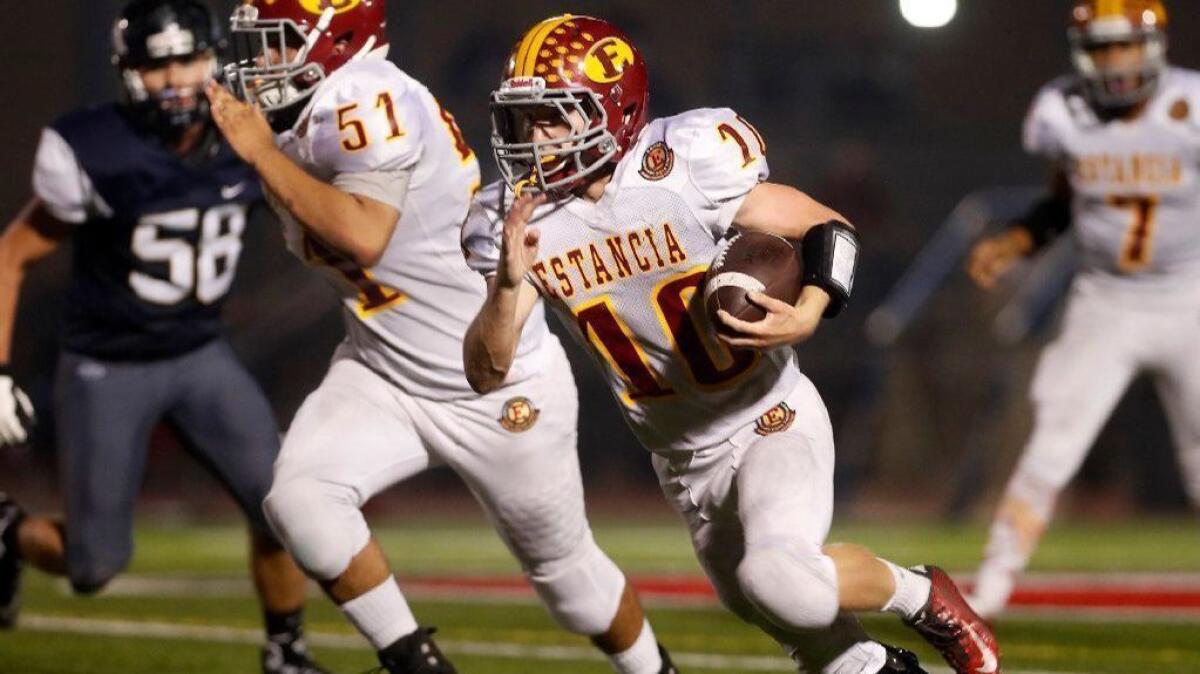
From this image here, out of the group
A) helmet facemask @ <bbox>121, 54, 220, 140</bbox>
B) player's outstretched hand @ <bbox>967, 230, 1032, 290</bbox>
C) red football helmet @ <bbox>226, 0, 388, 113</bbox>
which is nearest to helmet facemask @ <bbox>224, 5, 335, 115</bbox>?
red football helmet @ <bbox>226, 0, 388, 113</bbox>

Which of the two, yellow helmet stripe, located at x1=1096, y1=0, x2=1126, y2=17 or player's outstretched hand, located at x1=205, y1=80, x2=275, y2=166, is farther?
yellow helmet stripe, located at x1=1096, y1=0, x2=1126, y2=17

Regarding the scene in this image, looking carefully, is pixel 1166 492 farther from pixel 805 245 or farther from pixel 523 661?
pixel 805 245

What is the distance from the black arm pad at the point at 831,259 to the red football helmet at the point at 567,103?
0.42m

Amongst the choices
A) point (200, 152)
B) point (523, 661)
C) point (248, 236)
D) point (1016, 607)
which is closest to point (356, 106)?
point (200, 152)

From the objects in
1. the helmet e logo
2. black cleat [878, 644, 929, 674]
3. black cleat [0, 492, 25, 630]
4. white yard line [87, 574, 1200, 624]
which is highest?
the helmet e logo

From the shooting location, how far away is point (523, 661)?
17.9ft

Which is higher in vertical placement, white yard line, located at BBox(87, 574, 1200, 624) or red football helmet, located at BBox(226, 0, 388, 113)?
red football helmet, located at BBox(226, 0, 388, 113)

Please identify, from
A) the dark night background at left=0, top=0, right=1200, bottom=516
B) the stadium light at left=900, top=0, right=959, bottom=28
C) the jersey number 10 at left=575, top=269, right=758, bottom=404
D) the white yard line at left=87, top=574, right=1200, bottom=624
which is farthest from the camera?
the dark night background at left=0, top=0, right=1200, bottom=516

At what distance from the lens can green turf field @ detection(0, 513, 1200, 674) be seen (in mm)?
5391

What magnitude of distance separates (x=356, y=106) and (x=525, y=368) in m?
0.69

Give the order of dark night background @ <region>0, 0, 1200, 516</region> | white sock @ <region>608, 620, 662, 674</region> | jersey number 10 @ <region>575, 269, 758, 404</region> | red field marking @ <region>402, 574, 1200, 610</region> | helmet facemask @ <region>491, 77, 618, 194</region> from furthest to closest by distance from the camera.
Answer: dark night background @ <region>0, 0, 1200, 516</region> → red field marking @ <region>402, 574, 1200, 610</region> → white sock @ <region>608, 620, 662, 674</region> → jersey number 10 @ <region>575, 269, 758, 404</region> → helmet facemask @ <region>491, 77, 618, 194</region>

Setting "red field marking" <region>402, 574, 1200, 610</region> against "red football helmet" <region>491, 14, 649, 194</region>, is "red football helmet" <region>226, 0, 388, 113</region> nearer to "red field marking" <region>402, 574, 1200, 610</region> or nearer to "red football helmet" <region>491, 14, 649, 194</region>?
"red football helmet" <region>491, 14, 649, 194</region>

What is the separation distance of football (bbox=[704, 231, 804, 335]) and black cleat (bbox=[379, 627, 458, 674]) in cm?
100

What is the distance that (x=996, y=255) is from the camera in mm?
6191
